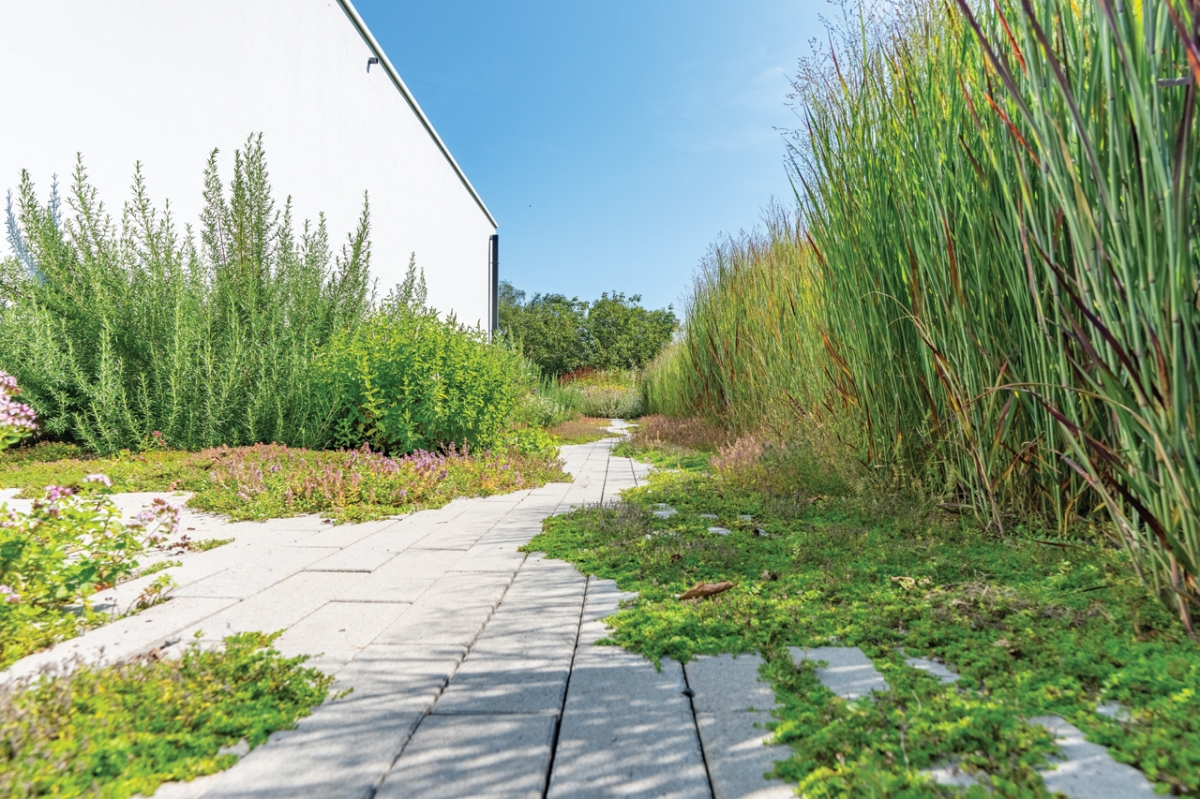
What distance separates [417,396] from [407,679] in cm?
472

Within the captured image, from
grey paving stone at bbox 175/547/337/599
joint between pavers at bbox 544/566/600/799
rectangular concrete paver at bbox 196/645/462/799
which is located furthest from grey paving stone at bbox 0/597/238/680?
joint between pavers at bbox 544/566/600/799

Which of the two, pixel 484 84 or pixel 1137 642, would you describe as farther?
pixel 484 84

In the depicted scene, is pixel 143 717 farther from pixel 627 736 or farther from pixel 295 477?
pixel 295 477

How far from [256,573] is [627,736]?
211 centimetres

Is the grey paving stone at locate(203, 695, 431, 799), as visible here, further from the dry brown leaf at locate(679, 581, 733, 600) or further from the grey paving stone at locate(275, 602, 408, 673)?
the dry brown leaf at locate(679, 581, 733, 600)

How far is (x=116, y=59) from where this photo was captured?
20.0ft

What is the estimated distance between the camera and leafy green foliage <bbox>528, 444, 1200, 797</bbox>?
1158 millimetres

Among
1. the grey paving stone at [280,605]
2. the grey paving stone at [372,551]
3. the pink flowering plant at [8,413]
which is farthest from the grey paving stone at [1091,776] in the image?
the pink flowering plant at [8,413]

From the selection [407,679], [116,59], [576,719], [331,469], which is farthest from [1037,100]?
[116,59]

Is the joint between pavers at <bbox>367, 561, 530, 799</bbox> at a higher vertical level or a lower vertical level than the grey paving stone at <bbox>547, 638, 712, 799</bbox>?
higher

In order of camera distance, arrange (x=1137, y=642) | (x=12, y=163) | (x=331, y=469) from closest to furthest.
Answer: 1. (x=1137, y=642)
2. (x=331, y=469)
3. (x=12, y=163)

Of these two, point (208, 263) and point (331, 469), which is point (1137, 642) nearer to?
point (331, 469)

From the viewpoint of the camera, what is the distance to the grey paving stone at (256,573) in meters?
2.45

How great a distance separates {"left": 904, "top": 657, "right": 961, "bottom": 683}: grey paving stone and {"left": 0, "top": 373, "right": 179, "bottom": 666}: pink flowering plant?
2.56m
